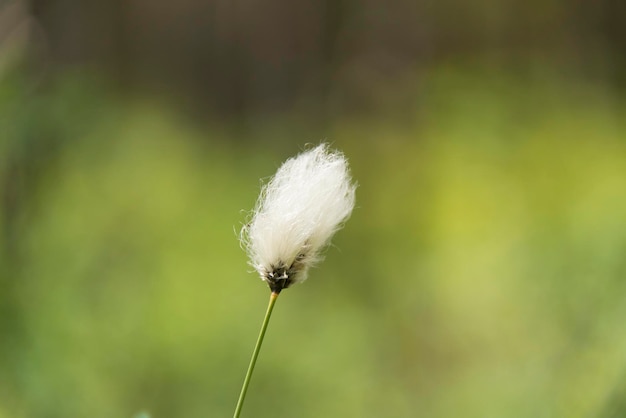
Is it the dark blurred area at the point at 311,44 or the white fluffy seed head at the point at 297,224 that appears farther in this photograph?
the dark blurred area at the point at 311,44

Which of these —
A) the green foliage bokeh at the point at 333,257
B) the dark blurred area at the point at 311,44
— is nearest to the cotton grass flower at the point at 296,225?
the green foliage bokeh at the point at 333,257

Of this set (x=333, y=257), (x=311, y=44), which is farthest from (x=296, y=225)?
(x=311, y=44)

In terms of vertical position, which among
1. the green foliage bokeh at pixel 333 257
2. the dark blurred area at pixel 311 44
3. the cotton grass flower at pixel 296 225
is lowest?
the cotton grass flower at pixel 296 225

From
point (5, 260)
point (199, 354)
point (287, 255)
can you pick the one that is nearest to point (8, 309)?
→ point (5, 260)

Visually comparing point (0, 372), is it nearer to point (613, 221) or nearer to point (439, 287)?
point (439, 287)

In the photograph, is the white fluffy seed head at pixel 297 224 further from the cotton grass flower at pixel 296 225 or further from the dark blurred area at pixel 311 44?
the dark blurred area at pixel 311 44

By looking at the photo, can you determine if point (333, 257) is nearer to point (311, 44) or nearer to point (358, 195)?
point (358, 195)

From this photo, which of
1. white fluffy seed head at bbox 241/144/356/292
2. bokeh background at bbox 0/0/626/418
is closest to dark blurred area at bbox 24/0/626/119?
bokeh background at bbox 0/0/626/418
